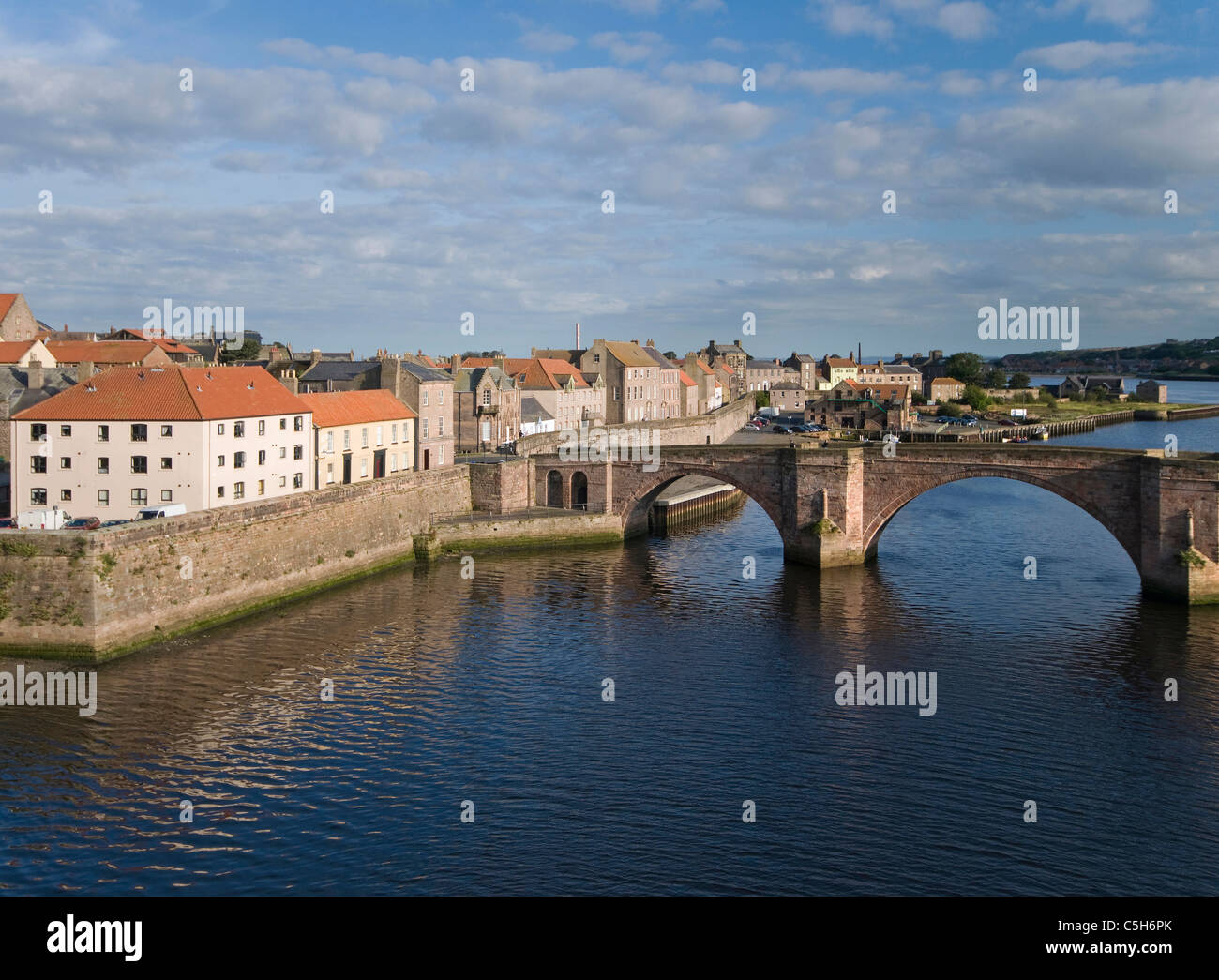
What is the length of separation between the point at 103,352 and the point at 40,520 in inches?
1710

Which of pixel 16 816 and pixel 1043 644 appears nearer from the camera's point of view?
pixel 16 816

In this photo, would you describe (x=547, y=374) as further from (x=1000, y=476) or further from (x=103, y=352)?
(x=1000, y=476)

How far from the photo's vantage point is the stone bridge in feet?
175

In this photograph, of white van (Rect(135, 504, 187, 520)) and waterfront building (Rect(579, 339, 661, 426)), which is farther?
waterfront building (Rect(579, 339, 661, 426))

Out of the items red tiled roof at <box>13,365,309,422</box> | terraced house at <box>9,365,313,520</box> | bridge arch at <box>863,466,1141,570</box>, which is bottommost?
bridge arch at <box>863,466,1141,570</box>

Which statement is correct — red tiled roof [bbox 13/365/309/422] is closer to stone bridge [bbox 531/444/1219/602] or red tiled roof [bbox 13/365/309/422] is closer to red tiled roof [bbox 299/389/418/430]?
red tiled roof [bbox 299/389/418/430]

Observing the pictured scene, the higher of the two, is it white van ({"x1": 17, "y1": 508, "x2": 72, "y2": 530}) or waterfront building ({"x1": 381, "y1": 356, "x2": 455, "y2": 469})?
waterfront building ({"x1": 381, "y1": 356, "x2": 455, "y2": 469})

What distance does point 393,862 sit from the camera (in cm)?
2747

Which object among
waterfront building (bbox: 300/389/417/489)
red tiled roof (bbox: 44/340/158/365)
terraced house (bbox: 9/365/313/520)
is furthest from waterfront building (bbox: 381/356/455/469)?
terraced house (bbox: 9/365/313/520)

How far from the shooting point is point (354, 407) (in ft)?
242

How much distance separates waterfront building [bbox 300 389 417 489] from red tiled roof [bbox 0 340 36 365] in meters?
30.2

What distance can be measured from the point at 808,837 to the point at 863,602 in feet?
95.2
